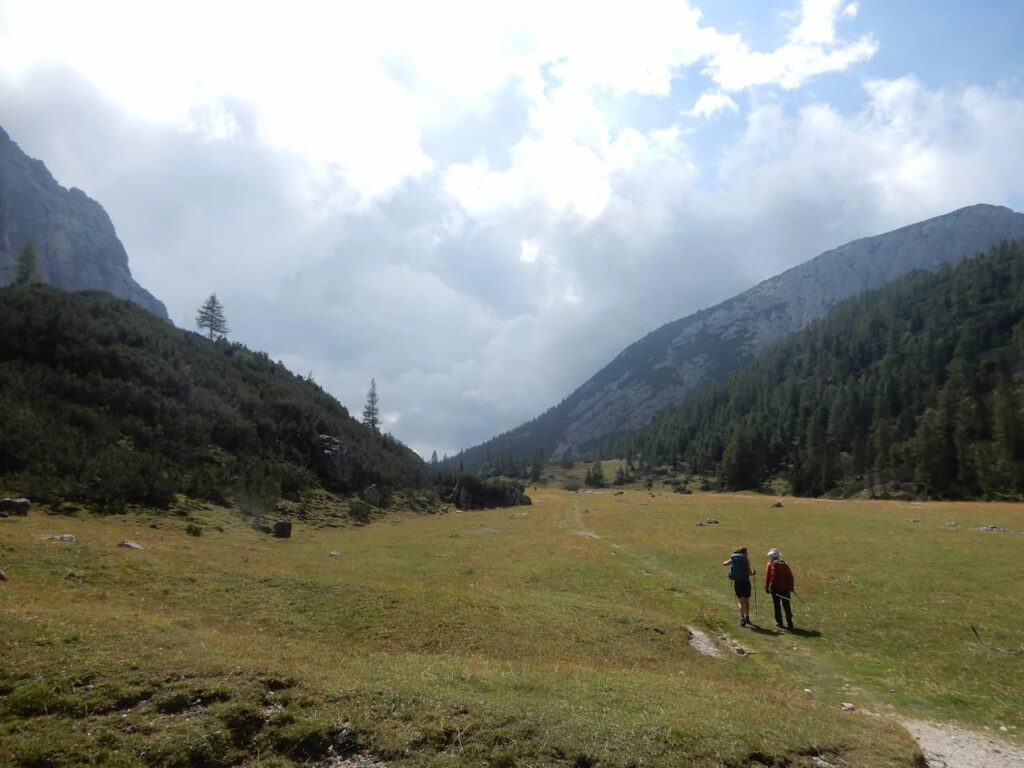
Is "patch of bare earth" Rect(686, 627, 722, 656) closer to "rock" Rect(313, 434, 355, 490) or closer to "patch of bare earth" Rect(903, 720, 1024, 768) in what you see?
"patch of bare earth" Rect(903, 720, 1024, 768)

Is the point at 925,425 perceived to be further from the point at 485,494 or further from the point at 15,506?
the point at 15,506

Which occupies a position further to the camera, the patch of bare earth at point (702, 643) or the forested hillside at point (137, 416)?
the forested hillside at point (137, 416)

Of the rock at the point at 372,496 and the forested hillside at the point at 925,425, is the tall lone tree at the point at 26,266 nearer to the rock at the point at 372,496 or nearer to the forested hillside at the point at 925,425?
the rock at the point at 372,496

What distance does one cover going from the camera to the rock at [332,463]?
84125mm

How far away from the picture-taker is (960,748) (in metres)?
12.9

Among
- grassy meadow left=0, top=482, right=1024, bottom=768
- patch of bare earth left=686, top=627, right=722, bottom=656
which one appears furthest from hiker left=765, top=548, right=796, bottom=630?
patch of bare earth left=686, top=627, right=722, bottom=656

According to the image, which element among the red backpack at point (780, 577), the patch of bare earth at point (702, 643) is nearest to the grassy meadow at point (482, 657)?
the patch of bare earth at point (702, 643)

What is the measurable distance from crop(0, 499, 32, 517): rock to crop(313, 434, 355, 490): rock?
45.6 metres

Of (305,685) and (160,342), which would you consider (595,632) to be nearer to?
(305,685)

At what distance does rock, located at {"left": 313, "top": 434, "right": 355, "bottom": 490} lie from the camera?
84125 mm

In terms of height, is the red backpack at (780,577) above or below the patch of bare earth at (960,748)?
above

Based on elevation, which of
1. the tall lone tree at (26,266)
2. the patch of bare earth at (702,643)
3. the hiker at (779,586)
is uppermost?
the tall lone tree at (26,266)

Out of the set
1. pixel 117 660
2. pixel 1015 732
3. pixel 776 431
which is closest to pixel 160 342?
pixel 117 660

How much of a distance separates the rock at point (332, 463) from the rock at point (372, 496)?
3999 mm
